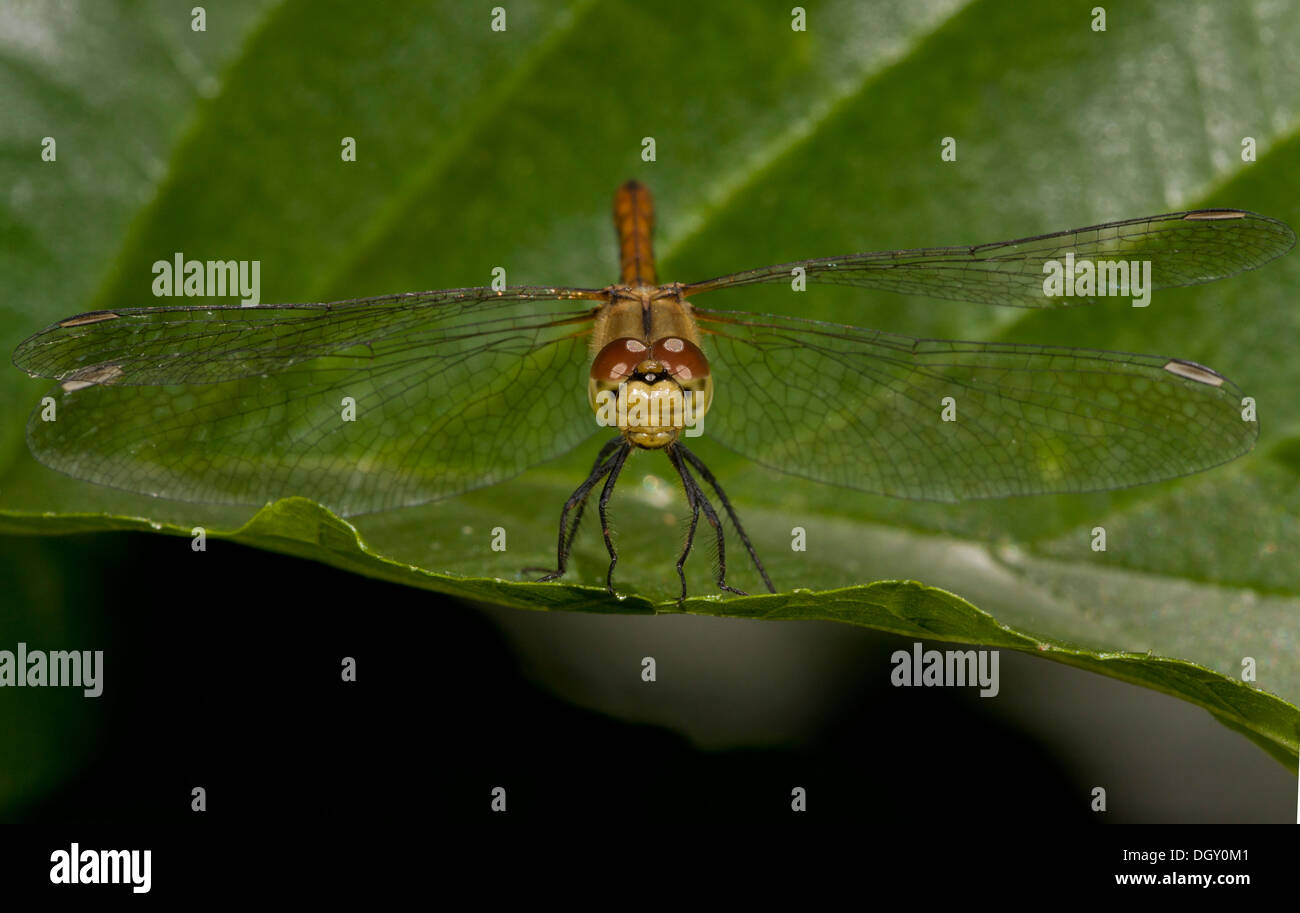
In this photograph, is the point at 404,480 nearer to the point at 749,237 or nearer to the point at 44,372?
the point at 44,372

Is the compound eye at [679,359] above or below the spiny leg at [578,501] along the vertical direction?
above

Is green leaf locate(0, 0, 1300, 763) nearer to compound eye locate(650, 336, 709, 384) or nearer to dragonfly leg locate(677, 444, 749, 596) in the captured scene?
dragonfly leg locate(677, 444, 749, 596)

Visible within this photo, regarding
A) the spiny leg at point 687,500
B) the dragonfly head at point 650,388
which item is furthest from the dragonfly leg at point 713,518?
the dragonfly head at point 650,388

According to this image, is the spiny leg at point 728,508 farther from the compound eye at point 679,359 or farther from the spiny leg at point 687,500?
the compound eye at point 679,359

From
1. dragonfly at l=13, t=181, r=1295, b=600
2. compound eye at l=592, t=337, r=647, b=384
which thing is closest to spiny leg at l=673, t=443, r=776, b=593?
dragonfly at l=13, t=181, r=1295, b=600

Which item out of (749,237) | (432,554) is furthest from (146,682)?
(749,237)

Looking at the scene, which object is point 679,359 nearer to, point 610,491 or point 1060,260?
point 610,491
